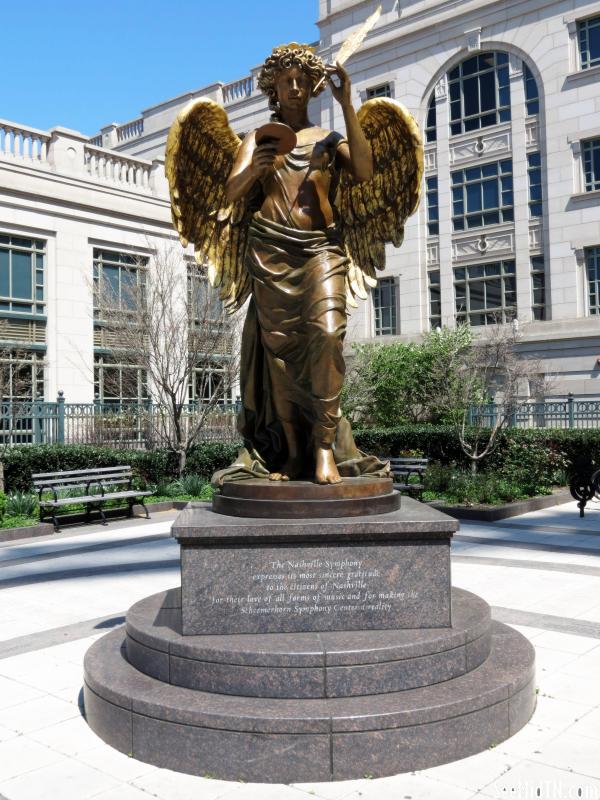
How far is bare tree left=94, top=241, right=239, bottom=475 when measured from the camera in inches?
670

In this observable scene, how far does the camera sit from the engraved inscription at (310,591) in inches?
169

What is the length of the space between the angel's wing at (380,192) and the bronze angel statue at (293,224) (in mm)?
11

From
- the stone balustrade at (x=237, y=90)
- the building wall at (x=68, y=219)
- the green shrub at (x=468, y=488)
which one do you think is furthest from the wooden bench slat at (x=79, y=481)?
the stone balustrade at (x=237, y=90)

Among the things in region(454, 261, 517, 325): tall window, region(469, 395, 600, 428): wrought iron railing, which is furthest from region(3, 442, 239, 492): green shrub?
region(454, 261, 517, 325): tall window

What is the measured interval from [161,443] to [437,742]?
15.4m

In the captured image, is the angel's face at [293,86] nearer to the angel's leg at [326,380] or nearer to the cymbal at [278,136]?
the cymbal at [278,136]

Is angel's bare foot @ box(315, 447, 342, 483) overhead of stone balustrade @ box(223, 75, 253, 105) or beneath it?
beneath

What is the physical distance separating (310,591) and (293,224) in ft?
8.26

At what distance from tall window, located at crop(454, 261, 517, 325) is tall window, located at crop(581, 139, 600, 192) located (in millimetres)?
3960

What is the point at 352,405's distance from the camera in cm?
2436

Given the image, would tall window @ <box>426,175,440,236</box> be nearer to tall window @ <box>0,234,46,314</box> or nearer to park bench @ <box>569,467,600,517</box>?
tall window @ <box>0,234,46,314</box>

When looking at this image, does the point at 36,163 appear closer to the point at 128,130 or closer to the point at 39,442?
the point at 39,442

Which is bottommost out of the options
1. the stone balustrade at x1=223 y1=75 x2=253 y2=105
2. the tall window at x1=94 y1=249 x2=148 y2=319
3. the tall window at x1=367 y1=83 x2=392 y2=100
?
the tall window at x1=94 y1=249 x2=148 y2=319

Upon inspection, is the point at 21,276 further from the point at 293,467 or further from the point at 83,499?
the point at 293,467
